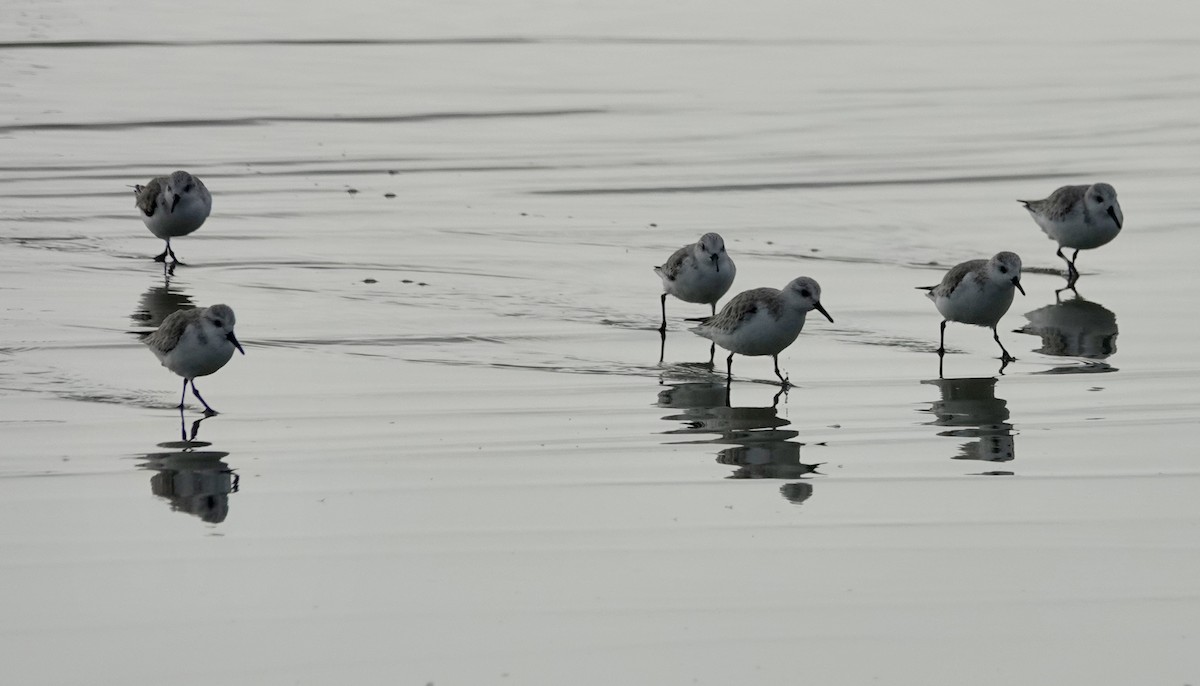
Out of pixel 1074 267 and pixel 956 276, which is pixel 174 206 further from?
pixel 1074 267

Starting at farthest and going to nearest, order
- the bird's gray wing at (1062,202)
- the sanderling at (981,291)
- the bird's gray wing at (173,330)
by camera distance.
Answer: the bird's gray wing at (1062,202), the sanderling at (981,291), the bird's gray wing at (173,330)

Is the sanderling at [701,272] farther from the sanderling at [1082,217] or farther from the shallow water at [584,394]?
the sanderling at [1082,217]

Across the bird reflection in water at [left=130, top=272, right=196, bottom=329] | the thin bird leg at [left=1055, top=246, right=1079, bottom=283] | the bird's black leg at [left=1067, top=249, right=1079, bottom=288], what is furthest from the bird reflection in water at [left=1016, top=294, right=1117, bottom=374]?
the bird reflection in water at [left=130, top=272, right=196, bottom=329]

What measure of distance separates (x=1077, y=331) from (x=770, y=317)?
3.07 m

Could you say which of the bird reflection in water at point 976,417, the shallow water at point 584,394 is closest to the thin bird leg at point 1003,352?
the shallow water at point 584,394

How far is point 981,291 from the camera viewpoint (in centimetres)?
1136

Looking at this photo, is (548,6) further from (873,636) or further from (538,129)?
(873,636)

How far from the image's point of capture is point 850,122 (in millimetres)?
20703

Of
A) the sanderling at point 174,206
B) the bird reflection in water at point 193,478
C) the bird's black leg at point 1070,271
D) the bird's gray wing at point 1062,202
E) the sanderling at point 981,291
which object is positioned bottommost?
the bird reflection in water at point 193,478

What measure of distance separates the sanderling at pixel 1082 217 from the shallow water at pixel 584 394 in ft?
1.33

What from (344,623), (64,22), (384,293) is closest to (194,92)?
(64,22)

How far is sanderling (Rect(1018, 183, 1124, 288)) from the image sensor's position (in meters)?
14.0

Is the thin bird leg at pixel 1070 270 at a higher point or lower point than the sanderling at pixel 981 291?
higher

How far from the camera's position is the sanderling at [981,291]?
1135 cm
